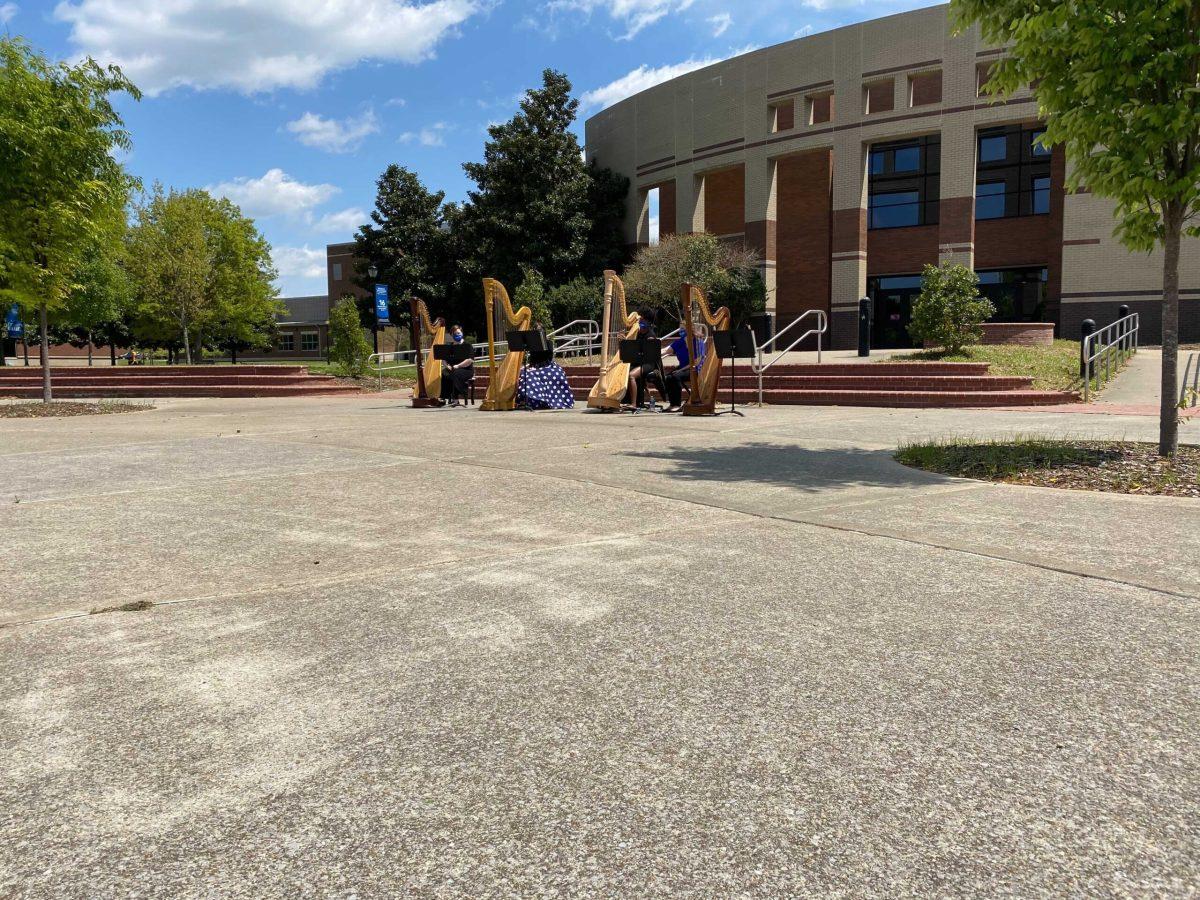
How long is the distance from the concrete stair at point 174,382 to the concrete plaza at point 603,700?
2034 centimetres

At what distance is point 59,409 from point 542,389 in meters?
10.6

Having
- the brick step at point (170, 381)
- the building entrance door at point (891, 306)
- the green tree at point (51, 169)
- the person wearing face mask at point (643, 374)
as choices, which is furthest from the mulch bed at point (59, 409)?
the building entrance door at point (891, 306)

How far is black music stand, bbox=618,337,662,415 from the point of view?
15195 millimetres

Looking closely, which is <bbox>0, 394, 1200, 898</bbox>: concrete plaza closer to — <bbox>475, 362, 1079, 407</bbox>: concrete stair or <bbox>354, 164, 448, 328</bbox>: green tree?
<bbox>475, 362, 1079, 407</bbox>: concrete stair

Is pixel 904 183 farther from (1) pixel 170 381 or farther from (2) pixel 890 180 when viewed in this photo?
(1) pixel 170 381

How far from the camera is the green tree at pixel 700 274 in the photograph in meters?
33.1

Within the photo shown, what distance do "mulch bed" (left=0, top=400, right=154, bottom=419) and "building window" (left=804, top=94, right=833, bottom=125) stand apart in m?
27.3

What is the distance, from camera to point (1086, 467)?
786cm

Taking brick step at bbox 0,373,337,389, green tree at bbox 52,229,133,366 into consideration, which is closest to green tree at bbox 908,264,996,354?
brick step at bbox 0,373,337,389

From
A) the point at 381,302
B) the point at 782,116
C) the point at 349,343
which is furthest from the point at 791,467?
the point at 782,116

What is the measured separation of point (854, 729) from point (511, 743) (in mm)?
1110

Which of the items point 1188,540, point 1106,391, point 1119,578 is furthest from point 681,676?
point 1106,391

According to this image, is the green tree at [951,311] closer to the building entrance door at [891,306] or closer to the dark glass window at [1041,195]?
the building entrance door at [891,306]

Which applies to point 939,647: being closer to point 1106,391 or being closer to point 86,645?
point 86,645
